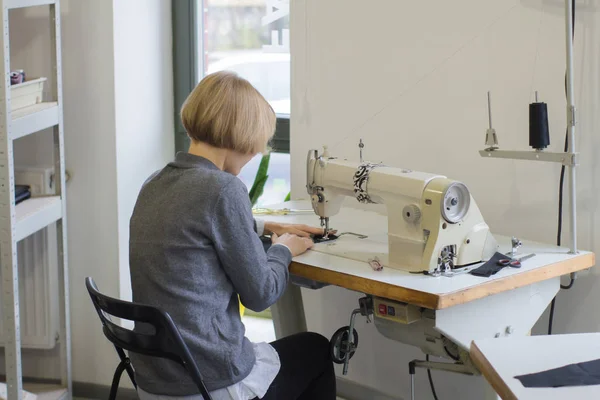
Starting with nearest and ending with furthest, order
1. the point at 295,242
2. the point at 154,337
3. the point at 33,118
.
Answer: the point at 154,337
the point at 295,242
the point at 33,118

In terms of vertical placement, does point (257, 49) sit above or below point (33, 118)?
above

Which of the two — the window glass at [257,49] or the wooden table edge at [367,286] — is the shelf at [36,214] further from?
the wooden table edge at [367,286]

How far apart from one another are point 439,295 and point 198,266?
50cm

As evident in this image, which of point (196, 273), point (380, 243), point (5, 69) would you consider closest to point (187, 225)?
point (196, 273)

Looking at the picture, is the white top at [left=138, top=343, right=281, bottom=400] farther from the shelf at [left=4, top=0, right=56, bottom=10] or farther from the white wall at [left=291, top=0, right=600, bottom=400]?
the shelf at [left=4, top=0, right=56, bottom=10]

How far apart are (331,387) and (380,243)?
1.25 feet

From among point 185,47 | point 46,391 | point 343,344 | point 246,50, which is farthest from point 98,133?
point 343,344

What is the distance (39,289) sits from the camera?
3.06m

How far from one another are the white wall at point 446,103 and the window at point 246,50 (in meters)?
0.33

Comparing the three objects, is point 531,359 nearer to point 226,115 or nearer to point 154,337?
point 154,337

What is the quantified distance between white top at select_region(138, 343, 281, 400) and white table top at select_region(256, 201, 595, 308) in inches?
8.9

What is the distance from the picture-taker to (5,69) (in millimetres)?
2396

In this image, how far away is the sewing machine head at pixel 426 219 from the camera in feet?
6.35

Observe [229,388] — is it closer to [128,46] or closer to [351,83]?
[351,83]
